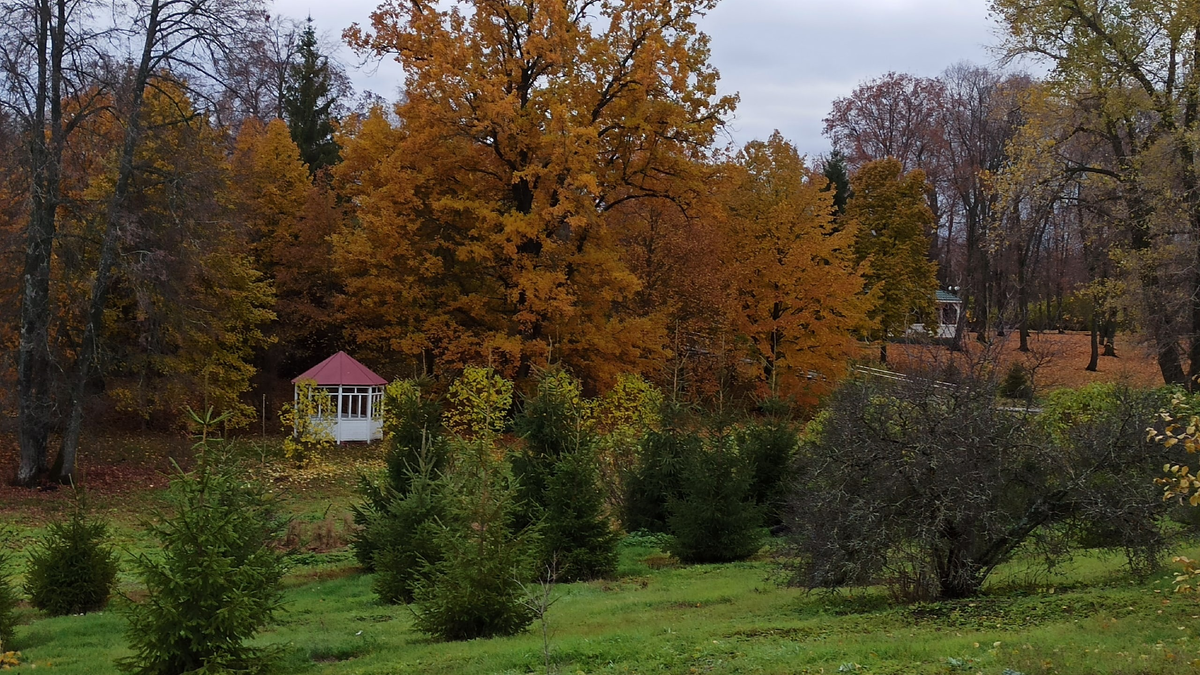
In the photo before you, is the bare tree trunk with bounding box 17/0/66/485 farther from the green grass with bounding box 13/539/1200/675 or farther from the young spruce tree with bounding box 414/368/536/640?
the young spruce tree with bounding box 414/368/536/640

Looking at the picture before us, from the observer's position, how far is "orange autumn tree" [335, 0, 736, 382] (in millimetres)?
26406

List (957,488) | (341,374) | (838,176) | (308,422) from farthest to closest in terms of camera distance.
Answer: (838,176), (341,374), (308,422), (957,488)

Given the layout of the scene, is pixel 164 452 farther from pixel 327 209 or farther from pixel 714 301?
pixel 714 301

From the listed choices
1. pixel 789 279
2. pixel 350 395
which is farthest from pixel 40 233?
pixel 789 279

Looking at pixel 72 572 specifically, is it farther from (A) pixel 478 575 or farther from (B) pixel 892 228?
(B) pixel 892 228

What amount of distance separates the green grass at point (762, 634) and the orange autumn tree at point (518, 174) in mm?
15583

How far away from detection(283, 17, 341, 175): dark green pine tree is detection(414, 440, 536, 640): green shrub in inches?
1340

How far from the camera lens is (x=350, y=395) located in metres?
27.6

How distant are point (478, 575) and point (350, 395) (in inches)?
778

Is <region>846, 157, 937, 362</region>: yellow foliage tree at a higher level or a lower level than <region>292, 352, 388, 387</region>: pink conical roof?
higher

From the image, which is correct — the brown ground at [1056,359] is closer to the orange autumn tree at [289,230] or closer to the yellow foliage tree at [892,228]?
the yellow foliage tree at [892,228]

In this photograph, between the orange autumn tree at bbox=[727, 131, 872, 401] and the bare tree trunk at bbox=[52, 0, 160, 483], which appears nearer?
the bare tree trunk at bbox=[52, 0, 160, 483]

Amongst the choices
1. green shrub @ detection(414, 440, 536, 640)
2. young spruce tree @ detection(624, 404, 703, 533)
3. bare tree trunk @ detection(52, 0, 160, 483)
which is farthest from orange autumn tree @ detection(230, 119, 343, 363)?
green shrub @ detection(414, 440, 536, 640)

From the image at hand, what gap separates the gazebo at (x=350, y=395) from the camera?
26938mm
